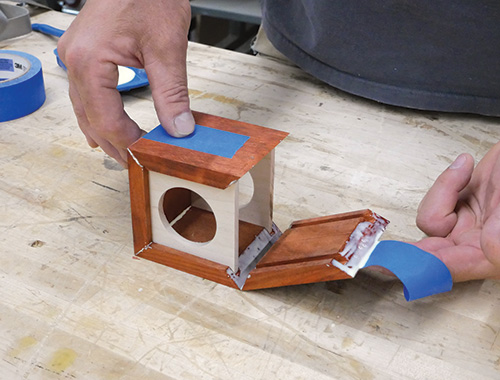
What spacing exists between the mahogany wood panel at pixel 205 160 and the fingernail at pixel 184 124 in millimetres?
37

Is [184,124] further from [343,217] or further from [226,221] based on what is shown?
[343,217]

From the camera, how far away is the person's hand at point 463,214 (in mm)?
775

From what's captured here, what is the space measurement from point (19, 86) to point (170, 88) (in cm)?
51

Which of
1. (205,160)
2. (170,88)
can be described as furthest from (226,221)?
(170,88)

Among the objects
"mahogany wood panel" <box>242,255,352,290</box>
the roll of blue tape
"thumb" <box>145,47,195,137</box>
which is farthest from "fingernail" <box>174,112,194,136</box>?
the roll of blue tape

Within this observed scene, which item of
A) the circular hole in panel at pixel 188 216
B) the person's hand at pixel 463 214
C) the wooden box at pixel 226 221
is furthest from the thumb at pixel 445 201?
the circular hole in panel at pixel 188 216

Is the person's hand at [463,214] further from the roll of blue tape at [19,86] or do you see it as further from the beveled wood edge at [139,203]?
the roll of blue tape at [19,86]

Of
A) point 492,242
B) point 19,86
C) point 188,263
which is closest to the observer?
point 492,242

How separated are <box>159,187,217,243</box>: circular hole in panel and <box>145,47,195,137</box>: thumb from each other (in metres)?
0.14

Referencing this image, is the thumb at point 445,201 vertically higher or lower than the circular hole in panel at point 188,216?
higher

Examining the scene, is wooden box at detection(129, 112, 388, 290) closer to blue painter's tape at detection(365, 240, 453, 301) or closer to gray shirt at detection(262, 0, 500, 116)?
blue painter's tape at detection(365, 240, 453, 301)

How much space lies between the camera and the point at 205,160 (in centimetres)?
73

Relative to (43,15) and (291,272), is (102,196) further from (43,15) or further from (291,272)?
(43,15)

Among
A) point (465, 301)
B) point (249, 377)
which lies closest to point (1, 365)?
point (249, 377)
